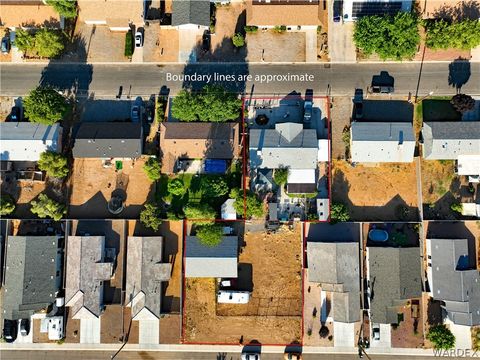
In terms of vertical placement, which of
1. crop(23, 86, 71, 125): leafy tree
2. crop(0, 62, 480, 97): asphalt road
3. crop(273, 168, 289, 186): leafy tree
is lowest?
crop(273, 168, 289, 186): leafy tree

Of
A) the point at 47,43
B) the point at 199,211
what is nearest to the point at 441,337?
the point at 199,211

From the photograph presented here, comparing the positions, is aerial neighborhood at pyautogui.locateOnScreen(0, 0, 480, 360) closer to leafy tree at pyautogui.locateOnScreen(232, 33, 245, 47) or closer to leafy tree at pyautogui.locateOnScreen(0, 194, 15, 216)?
leafy tree at pyautogui.locateOnScreen(232, 33, 245, 47)

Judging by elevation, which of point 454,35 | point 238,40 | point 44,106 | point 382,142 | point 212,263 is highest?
point 238,40

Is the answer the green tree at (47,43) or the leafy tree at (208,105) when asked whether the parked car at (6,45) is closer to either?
the green tree at (47,43)

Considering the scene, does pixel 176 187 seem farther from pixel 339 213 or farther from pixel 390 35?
pixel 390 35

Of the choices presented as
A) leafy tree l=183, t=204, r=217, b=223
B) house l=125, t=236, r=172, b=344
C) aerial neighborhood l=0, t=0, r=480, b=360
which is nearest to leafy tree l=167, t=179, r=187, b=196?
aerial neighborhood l=0, t=0, r=480, b=360

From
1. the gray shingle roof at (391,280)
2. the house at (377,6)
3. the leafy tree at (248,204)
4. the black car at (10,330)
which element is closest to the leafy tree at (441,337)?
the gray shingle roof at (391,280)
